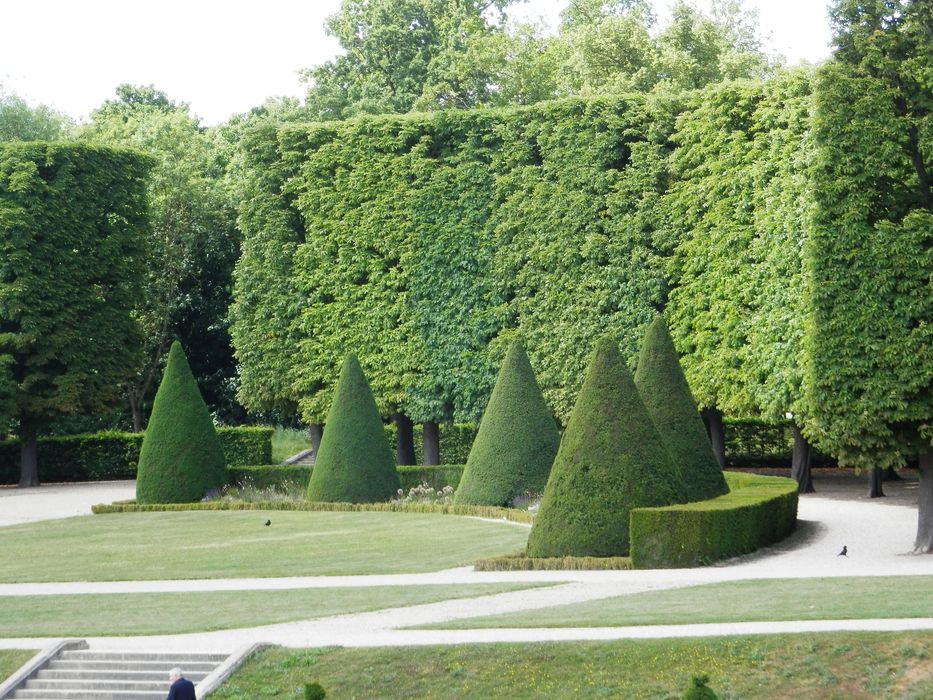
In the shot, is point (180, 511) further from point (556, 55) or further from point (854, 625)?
point (556, 55)

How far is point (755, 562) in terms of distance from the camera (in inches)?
899

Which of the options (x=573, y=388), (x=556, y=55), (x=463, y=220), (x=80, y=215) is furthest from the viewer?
(x=556, y=55)

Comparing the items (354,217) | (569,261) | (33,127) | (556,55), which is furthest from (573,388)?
(33,127)

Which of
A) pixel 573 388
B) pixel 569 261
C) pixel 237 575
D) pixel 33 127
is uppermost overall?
pixel 33 127

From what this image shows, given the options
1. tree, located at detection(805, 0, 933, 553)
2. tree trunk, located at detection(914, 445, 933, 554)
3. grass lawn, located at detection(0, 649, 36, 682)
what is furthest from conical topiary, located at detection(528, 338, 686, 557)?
grass lawn, located at detection(0, 649, 36, 682)

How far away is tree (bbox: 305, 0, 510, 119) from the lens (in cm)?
5553

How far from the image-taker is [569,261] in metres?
38.5

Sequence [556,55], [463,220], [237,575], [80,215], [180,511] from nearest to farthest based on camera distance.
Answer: [237,575] < [180,511] < [463,220] < [80,215] < [556,55]

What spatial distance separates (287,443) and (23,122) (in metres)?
18.7

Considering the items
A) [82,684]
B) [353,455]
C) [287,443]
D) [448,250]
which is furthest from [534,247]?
[82,684]

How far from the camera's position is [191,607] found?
731 inches

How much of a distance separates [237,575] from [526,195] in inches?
789

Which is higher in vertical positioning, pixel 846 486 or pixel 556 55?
pixel 556 55

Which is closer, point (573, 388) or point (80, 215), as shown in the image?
point (573, 388)
